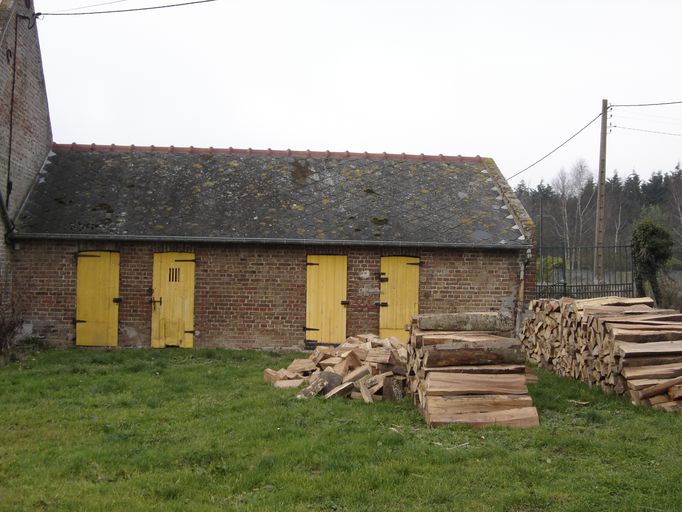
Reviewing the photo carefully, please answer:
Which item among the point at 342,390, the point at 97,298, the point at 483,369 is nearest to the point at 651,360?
the point at 483,369

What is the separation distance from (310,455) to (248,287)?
8170 millimetres

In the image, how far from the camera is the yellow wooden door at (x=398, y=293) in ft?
45.1

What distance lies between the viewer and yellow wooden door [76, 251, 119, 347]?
13586 millimetres

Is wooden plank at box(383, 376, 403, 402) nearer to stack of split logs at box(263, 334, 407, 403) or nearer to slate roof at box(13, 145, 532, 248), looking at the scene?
stack of split logs at box(263, 334, 407, 403)

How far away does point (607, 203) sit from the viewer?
5294 centimetres

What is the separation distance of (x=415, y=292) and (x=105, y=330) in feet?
22.8

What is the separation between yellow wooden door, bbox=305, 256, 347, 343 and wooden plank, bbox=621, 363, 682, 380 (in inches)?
264

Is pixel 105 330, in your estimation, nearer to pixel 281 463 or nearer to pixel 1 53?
pixel 1 53

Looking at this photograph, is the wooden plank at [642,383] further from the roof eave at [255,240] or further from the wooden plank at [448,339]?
the roof eave at [255,240]

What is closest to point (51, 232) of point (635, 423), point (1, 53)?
point (1, 53)

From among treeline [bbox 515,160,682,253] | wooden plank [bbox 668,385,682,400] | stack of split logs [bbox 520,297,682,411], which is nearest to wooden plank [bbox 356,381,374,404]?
stack of split logs [bbox 520,297,682,411]

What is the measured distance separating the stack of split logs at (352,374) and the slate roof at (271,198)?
164 inches

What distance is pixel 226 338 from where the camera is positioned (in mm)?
13688

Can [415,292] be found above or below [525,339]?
above
